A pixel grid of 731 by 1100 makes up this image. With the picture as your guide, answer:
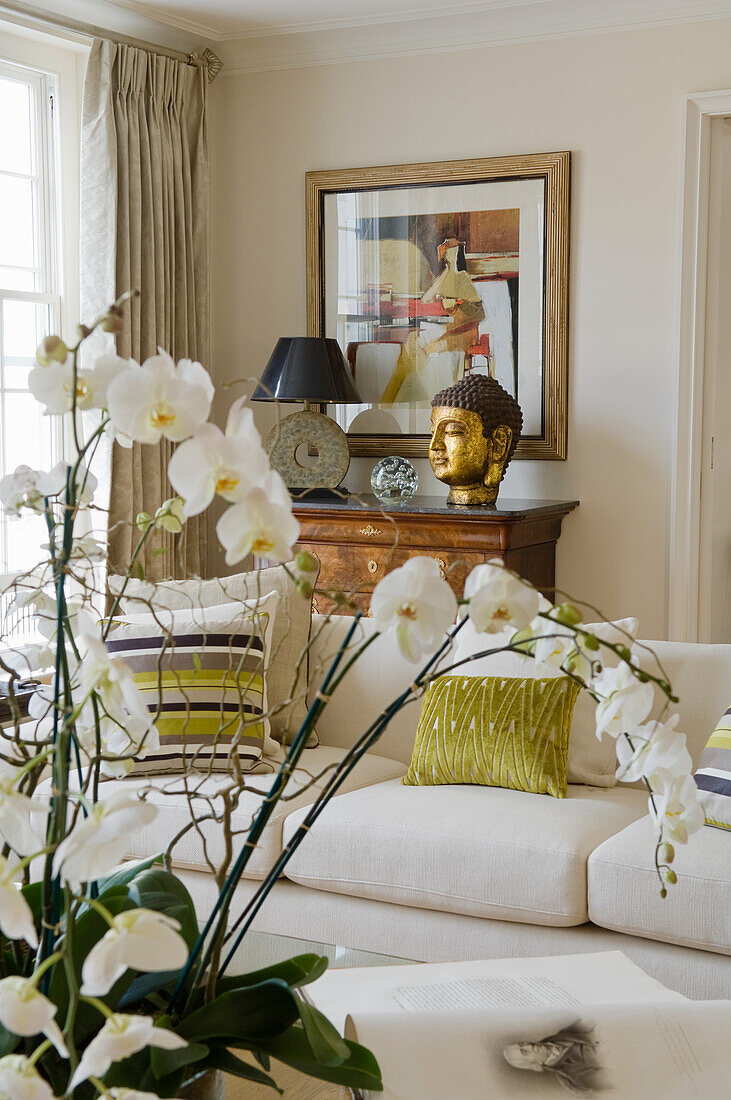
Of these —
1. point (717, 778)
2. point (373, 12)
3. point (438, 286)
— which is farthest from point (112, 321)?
point (373, 12)

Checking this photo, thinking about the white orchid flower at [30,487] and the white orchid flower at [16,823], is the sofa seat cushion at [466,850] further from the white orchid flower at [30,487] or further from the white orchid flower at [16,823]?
the white orchid flower at [16,823]

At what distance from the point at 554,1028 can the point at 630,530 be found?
3.27 m

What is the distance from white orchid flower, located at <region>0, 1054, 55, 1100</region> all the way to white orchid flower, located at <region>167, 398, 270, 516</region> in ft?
1.01

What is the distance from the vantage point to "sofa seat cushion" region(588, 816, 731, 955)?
2.14 meters

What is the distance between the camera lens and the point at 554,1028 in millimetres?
1240

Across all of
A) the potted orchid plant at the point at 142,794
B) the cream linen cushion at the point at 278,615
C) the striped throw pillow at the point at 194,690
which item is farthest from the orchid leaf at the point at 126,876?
the cream linen cushion at the point at 278,615

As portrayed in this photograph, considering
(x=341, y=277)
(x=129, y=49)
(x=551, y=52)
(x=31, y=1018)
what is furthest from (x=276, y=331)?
(x=31, y=1018)

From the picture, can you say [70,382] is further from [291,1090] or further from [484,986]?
[484,986]

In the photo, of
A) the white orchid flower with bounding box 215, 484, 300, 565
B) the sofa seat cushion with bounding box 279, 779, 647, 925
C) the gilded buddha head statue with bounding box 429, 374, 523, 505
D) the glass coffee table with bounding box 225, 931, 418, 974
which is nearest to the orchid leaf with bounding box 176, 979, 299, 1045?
the white orchid flower with bounding box 215, 484, 300, 565

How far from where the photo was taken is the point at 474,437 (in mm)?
4086

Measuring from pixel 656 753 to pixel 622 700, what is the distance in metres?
0.04

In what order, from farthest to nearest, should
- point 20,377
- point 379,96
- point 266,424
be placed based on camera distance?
point 266,424 → point 379,96 → point 20,377

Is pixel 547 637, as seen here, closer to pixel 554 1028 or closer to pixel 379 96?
pixel 554 1028

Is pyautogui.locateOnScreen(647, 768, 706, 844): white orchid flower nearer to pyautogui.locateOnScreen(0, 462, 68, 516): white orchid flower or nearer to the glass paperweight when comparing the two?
pyautogui.locateOnScreen(0, 462, 68, 516): white orchid flower
